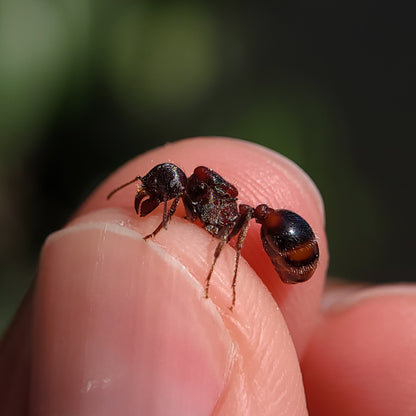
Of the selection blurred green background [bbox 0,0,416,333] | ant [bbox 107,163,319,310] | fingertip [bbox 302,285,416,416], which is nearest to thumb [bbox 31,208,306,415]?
ant [bbox 107,163,319,310]

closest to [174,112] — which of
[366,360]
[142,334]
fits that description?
[366,360]

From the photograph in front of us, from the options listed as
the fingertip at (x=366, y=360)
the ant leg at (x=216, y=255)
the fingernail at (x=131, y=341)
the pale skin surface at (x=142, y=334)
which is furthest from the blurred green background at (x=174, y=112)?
the fingernail at (x=131, y=341)

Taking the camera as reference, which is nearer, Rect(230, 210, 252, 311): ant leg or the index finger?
Rect(230, 210, 252, 311): ant leg

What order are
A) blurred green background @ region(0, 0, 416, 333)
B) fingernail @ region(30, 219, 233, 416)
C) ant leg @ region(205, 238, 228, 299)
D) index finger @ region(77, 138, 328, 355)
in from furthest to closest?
blurred green background @ region(0, 0, 416, 333) < index finger @ region(77, 138, 328, 355) < ant leg @ region(205, 238, 228, 299) < fingernail @ region(30, 219, 233, 416)

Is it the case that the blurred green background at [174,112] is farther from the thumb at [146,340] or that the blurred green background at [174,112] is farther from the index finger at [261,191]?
the thumb at [146,340]

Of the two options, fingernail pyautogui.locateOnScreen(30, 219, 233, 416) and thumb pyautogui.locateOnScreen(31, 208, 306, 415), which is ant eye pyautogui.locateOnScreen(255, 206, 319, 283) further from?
fingernail pyautogui.locateOnScreen(30, 219, 233, 416)

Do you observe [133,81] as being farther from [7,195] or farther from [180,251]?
[180,251]

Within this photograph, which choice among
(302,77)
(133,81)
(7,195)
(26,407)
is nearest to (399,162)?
(302,77)
